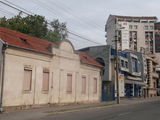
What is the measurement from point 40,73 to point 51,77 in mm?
1699

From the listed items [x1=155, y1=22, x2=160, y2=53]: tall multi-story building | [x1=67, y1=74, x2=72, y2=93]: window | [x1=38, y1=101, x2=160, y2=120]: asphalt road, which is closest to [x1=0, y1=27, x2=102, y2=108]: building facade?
[x1=67, y1=74, x2=72, y2=93]: window

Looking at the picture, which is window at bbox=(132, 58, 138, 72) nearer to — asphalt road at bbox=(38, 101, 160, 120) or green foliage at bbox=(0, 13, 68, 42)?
green foliage at bbox=(0, 13, 68, 42)

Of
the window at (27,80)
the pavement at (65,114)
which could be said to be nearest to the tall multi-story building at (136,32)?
the pavement at (65,114)

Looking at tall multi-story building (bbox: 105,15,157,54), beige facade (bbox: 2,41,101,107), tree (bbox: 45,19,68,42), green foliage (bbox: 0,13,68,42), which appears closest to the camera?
beige facade (bbox: 2,41,101,107)

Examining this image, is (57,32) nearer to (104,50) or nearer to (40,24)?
(40,24)

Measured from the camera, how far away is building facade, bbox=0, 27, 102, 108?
2084 cm

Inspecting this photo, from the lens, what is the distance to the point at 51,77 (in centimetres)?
2572

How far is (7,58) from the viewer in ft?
67.9

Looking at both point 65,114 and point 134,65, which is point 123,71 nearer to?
point 134,65

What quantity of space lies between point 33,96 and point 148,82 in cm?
4782

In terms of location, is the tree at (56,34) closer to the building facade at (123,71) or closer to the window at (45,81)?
the building facade at (123,71)

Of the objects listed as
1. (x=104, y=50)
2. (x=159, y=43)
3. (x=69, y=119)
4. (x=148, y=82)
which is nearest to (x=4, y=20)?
(x=104, y=50)

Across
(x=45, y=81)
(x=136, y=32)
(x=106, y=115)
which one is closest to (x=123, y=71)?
(x=45, y=81)

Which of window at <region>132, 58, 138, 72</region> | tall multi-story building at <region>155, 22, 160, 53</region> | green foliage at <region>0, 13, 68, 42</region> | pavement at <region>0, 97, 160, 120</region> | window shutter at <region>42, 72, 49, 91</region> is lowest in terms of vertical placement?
pavement at <region>0, 97, 160, 120</region>
